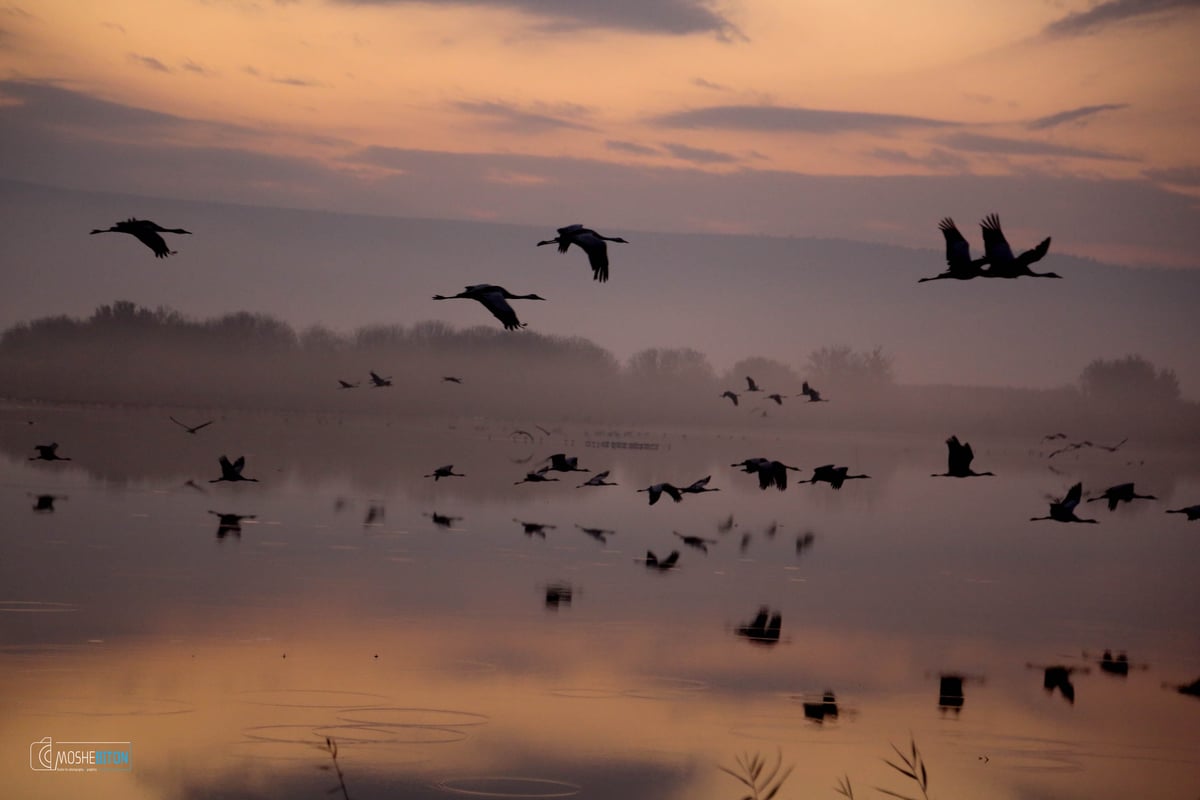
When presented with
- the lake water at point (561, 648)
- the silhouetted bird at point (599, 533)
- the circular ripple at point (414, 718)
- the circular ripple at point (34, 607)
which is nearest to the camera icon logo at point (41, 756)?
the lake water at point (561, 648)

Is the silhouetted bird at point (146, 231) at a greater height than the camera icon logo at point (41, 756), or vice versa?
the silhouetted bird at point (146, 231)

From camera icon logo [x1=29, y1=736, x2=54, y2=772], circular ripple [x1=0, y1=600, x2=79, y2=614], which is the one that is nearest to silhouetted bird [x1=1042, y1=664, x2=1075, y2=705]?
camera icon logo [x1=29, y1=736, x2=54, y2=772]

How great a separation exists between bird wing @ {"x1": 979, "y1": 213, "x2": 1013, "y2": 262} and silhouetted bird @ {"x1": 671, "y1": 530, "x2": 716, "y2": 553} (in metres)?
10.9

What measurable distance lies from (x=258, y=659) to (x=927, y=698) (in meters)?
8.00

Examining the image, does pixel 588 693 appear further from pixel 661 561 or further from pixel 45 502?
pixel 45 502

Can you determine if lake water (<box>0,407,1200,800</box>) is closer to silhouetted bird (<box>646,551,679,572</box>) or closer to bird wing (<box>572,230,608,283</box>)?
silhouetted bird (<box>646,551,679,572</box>)

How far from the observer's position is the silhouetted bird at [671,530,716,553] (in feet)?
105

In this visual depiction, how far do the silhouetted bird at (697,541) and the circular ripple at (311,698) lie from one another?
15275 mm

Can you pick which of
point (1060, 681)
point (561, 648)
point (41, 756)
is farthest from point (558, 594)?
point (41, 756)

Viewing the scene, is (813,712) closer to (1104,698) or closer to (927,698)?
(927,698)

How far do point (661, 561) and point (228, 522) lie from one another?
30.3 ft

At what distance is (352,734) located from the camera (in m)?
15.2

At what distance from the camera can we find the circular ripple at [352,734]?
1498 centimetres

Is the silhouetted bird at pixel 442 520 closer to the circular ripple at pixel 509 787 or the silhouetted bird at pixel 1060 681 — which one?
the silhouetted bird at pixel 1060 681
